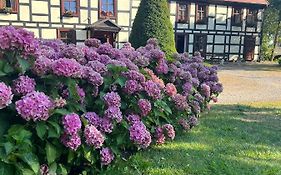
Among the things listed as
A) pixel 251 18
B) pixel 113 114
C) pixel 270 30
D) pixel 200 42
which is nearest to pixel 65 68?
pixel 113 114

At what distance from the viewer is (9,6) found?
17.5m

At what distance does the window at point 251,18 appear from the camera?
26141mm

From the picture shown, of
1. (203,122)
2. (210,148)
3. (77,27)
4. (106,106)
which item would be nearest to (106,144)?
(106,106)

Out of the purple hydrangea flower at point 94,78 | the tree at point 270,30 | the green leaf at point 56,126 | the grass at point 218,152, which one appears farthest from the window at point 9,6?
the tree at point 270,30

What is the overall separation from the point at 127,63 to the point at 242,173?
1.87 metres

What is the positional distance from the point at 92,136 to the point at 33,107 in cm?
59

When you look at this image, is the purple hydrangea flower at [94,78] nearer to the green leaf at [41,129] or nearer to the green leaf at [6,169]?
the green leaf at [41,129]

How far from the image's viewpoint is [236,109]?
7.82 meters

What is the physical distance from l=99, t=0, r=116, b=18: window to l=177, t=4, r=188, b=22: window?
582 cm

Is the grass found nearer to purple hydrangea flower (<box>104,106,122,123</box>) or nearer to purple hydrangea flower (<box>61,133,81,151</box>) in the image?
purple hydrangea flower (<box>104,106,122,123</box>)

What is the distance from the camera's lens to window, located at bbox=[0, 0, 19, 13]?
17.1 metres

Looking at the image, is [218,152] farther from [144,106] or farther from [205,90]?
[205,90]

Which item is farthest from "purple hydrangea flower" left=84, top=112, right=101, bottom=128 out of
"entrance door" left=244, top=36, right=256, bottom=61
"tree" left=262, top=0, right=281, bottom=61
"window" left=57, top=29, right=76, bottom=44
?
"tree" left=262, top=0, right=281, bottom=61

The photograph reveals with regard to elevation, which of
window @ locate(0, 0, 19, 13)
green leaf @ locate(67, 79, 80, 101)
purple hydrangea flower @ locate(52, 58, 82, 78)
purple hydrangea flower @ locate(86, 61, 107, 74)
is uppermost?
window @ locate(0, 0, 19, 13)
